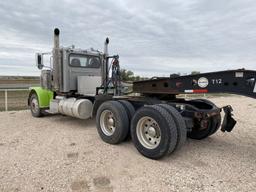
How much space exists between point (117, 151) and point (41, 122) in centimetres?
380

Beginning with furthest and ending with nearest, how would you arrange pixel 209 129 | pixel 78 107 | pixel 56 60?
pixel 56 60 → pixel 78 107 → pixel 209 129

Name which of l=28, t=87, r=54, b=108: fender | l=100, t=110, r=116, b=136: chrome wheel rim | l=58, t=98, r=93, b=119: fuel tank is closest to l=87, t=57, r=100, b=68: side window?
l=58, t=98, r=93, b=119: fuel tank

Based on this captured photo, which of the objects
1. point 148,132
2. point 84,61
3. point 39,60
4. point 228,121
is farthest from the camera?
point 84,61

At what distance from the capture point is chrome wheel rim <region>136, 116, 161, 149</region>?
417cm

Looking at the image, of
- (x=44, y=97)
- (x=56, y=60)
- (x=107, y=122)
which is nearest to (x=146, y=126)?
(x=107, y=122)

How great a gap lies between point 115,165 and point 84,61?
459 cm

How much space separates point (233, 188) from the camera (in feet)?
10.2

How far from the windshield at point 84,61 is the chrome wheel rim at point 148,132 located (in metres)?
3.85

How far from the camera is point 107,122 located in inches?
208

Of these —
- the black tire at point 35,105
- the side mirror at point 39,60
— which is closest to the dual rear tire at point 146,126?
the side mirror at point 39,60

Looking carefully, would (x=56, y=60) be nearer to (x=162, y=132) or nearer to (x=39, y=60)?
(x=39, y=60)

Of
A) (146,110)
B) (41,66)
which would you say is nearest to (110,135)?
(146,110)

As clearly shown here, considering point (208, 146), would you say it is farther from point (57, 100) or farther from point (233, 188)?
point (57, 100)

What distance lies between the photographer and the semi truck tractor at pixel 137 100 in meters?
3.84
